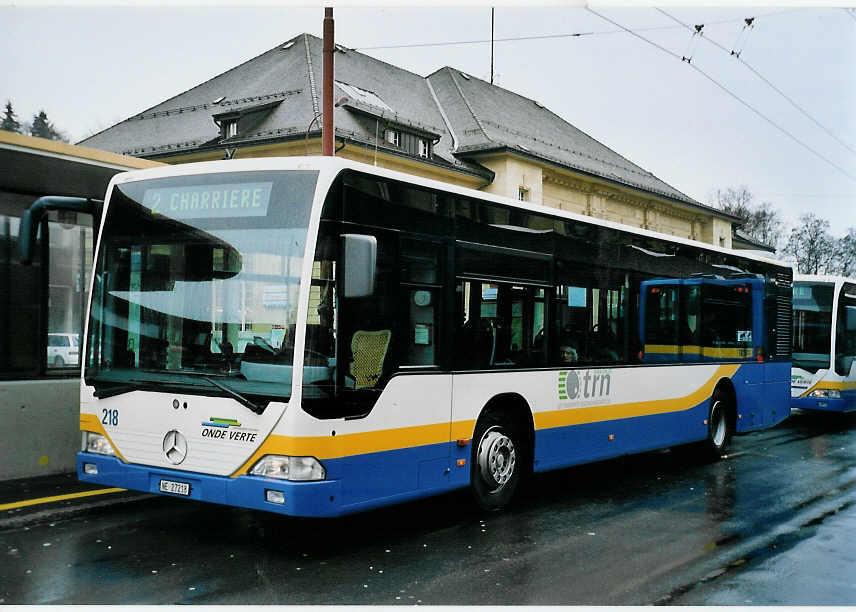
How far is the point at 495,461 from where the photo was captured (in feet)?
28.0

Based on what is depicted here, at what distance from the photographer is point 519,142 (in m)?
34.3

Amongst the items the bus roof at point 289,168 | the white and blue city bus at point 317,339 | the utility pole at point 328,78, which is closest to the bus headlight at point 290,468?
the white and blue city bus at point 317,339

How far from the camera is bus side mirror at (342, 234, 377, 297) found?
21.4ft

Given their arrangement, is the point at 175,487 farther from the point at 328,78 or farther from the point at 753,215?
the point at 753,215

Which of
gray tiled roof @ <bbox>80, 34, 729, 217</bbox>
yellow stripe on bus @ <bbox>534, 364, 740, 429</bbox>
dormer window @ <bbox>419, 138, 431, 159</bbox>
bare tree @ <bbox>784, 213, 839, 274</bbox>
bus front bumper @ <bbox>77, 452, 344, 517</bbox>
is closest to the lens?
bus front bumper @ <bbox>77, 452, 344, 517</bbox>

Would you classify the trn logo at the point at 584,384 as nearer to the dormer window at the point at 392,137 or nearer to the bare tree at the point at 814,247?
the dormer window at the point at 392,137

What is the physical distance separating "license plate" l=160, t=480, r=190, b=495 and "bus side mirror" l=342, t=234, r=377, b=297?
1.87 meters

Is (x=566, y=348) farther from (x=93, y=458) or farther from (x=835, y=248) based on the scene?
(x=835, y=248)

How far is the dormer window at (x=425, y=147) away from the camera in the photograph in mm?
30495

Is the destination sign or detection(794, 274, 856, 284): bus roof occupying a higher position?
detection(794, 274, 856, 284): bus roof

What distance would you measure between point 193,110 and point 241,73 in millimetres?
2538

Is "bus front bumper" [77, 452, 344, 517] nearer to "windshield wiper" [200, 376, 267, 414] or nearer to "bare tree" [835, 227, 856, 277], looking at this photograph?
"windshield wiper" [200, 376, 267, 414]

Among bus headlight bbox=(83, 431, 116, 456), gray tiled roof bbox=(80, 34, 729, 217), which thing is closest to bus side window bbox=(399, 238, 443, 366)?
bus headlight bbox=(83, 431, 116, 456)

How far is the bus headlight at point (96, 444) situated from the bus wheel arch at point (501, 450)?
311cm
